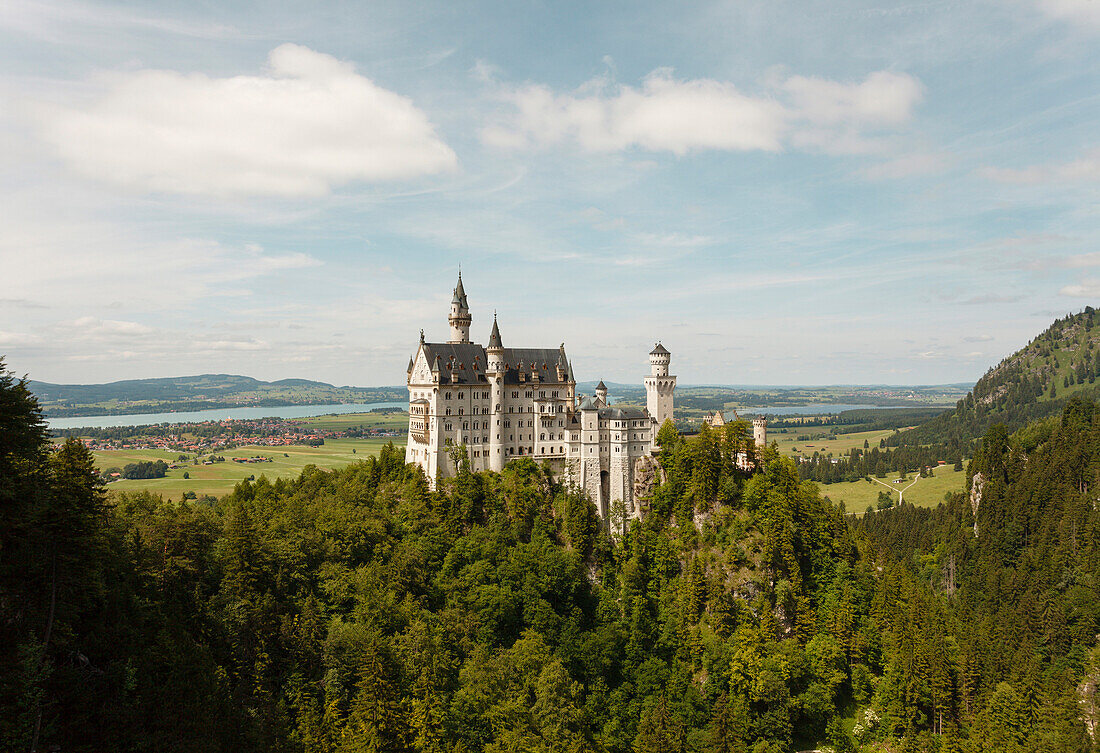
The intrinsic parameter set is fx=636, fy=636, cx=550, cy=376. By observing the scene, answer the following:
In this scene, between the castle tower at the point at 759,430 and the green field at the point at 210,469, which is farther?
the green field at the point at 210,469

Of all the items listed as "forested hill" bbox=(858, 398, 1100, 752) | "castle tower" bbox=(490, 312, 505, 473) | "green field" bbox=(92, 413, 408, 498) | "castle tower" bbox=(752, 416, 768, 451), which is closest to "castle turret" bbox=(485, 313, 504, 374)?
"castle tower" bbox=(490, 312, 505, 473)

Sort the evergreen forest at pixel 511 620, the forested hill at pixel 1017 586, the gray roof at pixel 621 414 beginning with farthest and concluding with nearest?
the gray roof at pixel 621 414, the forested hill at pixel 1017 586, the evergreen forest at pixel 511 620

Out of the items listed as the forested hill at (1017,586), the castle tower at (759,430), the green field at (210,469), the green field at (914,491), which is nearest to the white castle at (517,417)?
the castle tower at (759,430)

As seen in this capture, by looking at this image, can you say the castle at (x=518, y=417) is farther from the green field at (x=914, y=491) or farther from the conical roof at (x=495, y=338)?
the green field at (x=914, y=491)

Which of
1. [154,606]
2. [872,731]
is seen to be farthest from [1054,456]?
[154,606]

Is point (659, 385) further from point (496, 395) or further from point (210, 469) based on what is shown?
point (210, 469)

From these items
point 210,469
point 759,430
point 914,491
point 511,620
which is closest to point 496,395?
point 511,620
